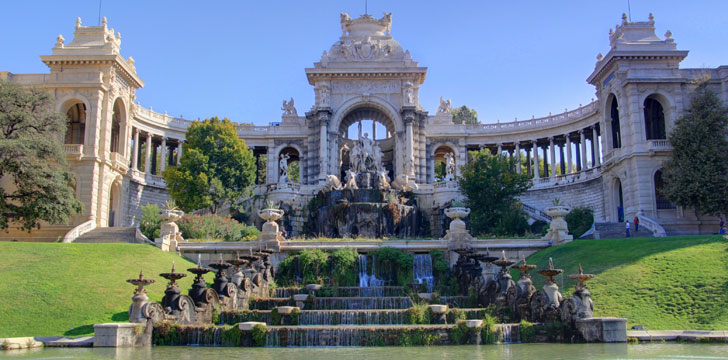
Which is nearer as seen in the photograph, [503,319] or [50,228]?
[503,319]

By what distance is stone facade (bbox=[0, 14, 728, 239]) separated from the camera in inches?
1727

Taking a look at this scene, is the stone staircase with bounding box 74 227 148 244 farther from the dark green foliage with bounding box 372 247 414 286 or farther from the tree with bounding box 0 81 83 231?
the dark green foliage with bounding box 372 247 414 286

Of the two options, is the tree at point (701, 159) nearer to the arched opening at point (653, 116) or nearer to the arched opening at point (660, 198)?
the arched opening at point (660, 198)

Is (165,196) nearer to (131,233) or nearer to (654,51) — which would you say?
(131,233)

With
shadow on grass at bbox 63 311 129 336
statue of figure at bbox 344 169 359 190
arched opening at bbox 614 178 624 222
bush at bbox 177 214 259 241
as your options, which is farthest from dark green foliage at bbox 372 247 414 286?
arched opening at bbox 614 178 624 222

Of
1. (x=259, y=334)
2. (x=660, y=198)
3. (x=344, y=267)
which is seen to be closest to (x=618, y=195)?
Answer: (x=660, y=198)

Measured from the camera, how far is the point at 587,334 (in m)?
17.1

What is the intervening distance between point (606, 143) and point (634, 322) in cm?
3478

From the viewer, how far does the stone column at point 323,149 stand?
5934cm

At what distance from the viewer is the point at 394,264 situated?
29.3 metres

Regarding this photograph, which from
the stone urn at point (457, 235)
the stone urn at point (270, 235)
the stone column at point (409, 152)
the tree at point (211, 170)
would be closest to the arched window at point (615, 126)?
the stone column at point (409, 152)

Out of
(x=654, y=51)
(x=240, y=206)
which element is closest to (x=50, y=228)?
(x=240, y=206)

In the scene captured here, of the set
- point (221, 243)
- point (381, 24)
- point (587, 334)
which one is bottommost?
point (587, 334)

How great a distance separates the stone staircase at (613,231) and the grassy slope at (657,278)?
421 inches
